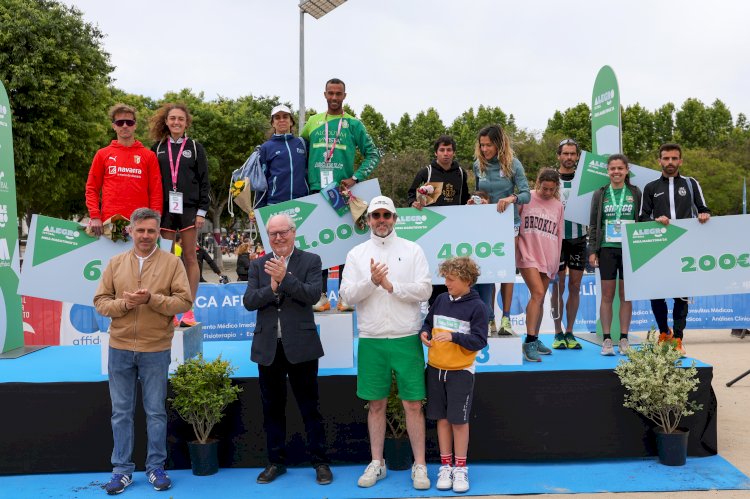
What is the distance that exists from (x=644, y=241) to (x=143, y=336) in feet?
13.6

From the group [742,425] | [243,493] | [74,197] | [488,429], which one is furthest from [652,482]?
[74,197]

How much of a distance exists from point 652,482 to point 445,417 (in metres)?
1.55

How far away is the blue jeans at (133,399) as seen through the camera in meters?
4.48

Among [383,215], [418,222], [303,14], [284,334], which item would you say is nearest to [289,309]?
[284,334]

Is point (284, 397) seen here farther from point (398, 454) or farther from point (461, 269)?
point (461, 269)

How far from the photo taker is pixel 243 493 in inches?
178

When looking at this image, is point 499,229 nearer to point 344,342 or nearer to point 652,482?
point 344,342

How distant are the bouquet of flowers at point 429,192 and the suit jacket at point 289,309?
4.74 feet

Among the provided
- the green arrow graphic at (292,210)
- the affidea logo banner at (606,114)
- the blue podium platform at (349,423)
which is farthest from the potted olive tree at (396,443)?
the affidea logo banner at (606,114)

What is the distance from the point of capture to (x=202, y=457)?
4895 millimetres

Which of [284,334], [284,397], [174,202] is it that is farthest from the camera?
[174,202]

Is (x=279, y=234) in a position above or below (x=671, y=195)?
below

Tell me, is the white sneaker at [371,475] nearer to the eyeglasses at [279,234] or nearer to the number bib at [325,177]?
the eyeglasses at [279,234]

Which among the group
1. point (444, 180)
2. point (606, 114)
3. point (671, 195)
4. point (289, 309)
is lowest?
point (289, 309)
